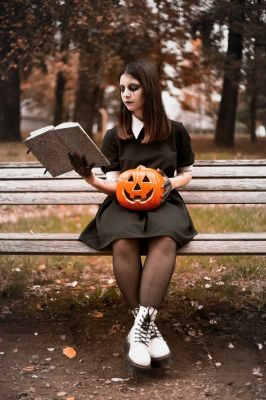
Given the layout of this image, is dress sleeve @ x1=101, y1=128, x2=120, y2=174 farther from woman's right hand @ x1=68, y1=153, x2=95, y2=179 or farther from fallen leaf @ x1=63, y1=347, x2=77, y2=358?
fallen leaf @ x1=63, y1=347, x2=77, y2=358

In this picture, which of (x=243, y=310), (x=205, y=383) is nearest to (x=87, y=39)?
(x=243, y=310)

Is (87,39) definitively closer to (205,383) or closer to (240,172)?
(240,172)

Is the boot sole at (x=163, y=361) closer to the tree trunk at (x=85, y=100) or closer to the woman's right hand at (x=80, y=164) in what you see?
the woman's right hand at (x=80, y=164)

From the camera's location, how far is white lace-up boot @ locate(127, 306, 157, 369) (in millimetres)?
2779

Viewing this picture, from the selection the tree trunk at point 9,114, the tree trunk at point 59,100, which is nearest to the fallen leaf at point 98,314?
the tree trunk at point 9,114

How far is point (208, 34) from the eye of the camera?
7.16 meters

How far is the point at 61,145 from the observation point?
2.94m

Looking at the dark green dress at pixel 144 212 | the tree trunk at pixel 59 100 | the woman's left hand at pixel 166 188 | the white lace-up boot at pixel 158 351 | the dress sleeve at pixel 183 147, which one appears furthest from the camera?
the tree trunk at pixel 59 100

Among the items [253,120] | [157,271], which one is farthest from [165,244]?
[253,120]

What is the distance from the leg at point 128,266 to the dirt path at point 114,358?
16.2 inches

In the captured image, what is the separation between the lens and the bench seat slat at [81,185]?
366cm

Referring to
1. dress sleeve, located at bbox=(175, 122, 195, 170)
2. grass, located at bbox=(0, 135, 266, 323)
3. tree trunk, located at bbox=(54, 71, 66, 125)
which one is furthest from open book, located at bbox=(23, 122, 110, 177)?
tree trunk, located at bbox=(54, 71, 66, 125)

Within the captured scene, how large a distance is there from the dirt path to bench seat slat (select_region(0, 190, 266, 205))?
0.70m

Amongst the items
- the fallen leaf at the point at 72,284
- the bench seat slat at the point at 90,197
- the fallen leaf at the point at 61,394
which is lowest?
the fallen leaf at the point at 72,284
